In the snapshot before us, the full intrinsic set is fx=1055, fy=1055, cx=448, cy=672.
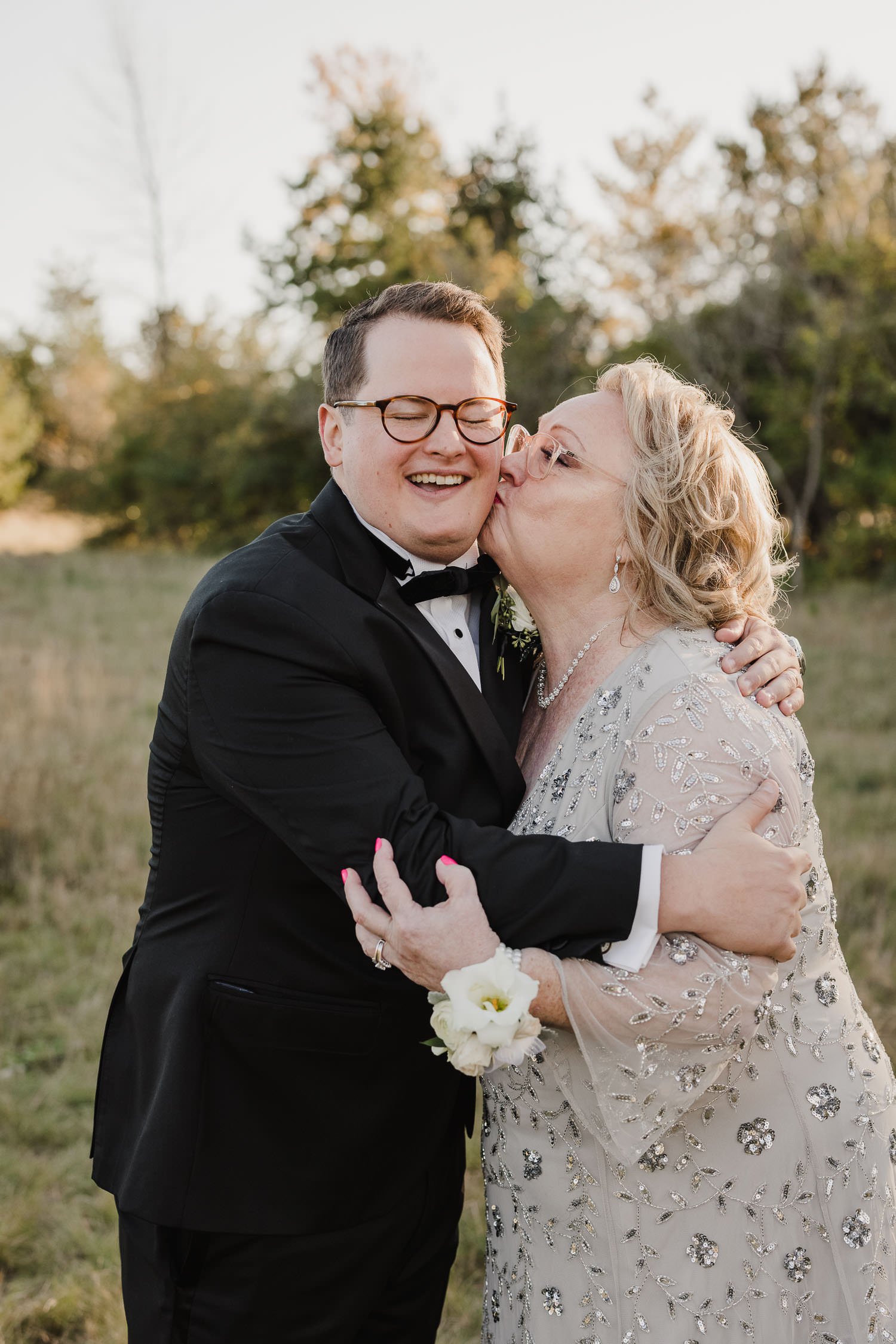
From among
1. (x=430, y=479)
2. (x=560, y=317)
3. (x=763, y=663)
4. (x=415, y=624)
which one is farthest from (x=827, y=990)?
(x=560, y=317)

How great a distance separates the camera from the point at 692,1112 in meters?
2.25

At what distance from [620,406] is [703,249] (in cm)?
2381

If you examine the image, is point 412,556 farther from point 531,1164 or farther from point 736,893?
point 531,1164

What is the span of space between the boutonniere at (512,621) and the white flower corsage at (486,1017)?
1075 millimetres

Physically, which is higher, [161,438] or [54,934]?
[161,438]

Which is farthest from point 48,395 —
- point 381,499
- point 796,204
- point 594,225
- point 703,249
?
point 381,499

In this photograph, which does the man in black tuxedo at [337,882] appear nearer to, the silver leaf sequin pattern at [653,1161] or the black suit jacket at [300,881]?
the black suit jacket at [300,881]

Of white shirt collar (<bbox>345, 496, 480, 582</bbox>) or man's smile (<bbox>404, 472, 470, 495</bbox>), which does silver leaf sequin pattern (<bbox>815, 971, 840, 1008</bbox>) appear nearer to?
white shirt collar (<bbox>345, 496, 480, 582</bbox>)

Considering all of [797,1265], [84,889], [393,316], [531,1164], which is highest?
[393,316]

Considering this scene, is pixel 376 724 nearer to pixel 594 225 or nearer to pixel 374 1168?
pixel 374 1168

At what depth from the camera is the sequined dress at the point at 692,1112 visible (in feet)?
6.81

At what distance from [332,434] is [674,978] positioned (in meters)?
1.61

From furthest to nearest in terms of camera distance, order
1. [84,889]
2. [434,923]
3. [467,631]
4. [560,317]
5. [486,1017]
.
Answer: [560,317] < [84,889] < [467,631] < [434,923] < [486,1017]

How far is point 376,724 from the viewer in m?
2.16
